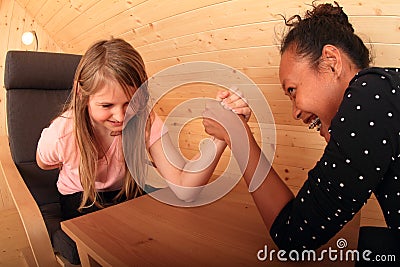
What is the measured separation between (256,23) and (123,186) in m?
0.90

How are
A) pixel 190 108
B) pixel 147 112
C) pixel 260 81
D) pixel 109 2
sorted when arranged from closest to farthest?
pixel 147 112
pixel 260 81
pixel 109 2
pixel 190 108

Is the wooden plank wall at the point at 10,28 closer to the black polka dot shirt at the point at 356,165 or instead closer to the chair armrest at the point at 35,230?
the chair armrest at the point at 35,230

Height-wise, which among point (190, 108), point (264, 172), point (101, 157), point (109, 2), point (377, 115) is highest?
point (109, 2)

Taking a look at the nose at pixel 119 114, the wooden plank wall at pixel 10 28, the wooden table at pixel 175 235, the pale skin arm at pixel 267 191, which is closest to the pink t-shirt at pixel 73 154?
the nose at pixel 119 114

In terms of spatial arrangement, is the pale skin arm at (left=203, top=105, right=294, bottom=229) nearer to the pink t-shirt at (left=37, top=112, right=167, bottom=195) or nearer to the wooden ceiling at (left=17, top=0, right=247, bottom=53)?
the pink t-shirt at (left=37, top=112, right=167, bottom=195)

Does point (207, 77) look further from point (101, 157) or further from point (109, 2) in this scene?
point (101, 157)

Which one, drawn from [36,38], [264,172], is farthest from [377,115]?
[36,38]

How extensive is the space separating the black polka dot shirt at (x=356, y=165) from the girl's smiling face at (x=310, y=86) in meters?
0.13

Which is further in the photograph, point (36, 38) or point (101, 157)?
point (36, 38)

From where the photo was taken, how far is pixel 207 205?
111 centimetres

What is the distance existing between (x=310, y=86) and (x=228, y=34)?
0.97 meters

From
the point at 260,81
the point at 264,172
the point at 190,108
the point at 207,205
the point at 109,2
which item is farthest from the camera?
the point at 190,108

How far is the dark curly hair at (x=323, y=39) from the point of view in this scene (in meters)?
0.94

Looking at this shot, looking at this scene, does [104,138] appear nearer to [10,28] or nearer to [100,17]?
[100,17]
